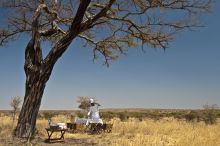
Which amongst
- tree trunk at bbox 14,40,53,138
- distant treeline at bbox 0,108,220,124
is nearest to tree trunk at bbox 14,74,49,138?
tree trunk at bbox 14,40,53,138

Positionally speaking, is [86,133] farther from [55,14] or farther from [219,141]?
[219,141]

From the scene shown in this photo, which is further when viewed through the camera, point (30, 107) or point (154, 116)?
point (154, 116)

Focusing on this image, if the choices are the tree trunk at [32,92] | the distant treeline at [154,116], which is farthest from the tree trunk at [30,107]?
the distant treeline at [154,116]

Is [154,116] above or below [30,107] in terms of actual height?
below

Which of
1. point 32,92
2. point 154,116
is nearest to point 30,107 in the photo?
point 32,92

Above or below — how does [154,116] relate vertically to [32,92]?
below

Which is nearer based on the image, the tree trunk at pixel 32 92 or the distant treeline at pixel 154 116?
the tree trunk at pixel 32 92

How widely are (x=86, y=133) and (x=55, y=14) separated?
666 cm

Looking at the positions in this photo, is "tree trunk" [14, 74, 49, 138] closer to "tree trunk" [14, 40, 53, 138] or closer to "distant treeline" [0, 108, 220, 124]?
"tree trunk" [14, 40, 53, 138]

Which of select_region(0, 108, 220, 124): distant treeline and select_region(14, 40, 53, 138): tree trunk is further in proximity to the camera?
select_region(0, 108, 220, 124): distant treeline

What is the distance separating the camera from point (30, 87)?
16031 mm

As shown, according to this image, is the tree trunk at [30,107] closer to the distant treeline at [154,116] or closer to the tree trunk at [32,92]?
the tree trunk at [32,92]

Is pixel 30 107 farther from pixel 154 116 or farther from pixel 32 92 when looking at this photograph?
pixel 154 116

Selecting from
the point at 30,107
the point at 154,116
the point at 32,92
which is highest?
the point at 32,92
